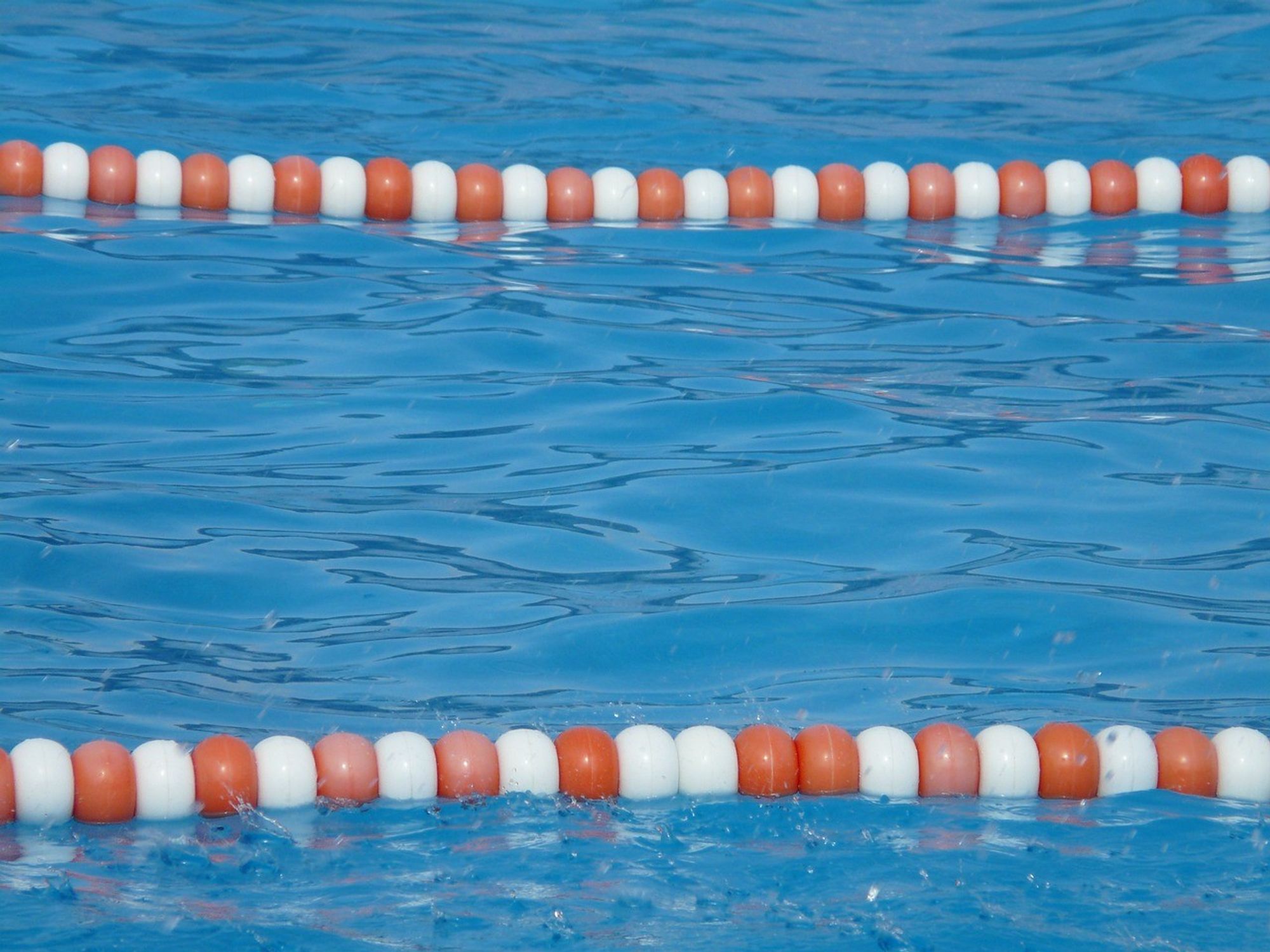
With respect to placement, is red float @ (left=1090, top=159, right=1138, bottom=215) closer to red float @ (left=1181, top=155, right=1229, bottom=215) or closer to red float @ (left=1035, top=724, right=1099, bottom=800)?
red float @ (left=1181, top=155, right=1229, bottom=215)

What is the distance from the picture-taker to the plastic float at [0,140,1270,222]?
755cm

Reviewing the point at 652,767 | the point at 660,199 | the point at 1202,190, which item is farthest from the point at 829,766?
the point at 1202,190

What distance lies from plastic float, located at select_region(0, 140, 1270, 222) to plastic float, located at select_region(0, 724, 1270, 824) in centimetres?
444

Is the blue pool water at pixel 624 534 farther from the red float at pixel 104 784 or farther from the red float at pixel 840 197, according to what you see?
the red float at pixel 840 197

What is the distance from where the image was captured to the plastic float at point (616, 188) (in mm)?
7547

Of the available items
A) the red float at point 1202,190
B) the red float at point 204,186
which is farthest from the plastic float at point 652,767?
the red float at point 1202,190

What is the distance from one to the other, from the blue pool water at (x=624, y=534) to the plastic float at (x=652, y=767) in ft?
0.18

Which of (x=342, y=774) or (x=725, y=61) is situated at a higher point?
(x=725, y=61)

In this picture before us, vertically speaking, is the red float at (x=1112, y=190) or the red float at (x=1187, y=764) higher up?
the red float at (x=1112, y=190)

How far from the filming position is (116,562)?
4.52 m

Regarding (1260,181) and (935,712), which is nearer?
(935,712)

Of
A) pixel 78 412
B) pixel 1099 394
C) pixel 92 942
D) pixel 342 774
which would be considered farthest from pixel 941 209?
pixel 92 942

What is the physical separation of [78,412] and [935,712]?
304 cm

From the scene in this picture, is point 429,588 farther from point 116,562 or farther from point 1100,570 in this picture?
point 1100,570
